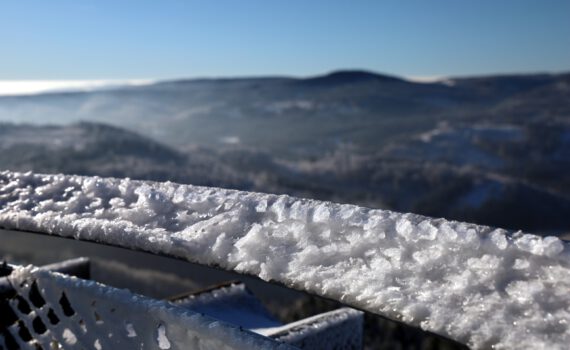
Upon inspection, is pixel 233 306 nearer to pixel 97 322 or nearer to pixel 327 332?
pixel 327 332

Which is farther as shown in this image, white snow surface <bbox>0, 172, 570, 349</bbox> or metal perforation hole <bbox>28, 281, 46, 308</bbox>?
metal perforation hole <bbox>28, 281, 46, 308</bbox>

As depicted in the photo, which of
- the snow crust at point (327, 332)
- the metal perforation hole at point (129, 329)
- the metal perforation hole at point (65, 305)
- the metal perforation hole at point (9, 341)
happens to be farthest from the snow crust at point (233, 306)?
the metal perforation hole at point (129, 329)

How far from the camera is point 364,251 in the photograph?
5.10ft

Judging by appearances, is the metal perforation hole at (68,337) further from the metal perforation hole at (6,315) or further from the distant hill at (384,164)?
the distant hill at (384,164)

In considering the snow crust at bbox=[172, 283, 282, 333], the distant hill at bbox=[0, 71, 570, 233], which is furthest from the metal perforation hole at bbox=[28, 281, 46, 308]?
the distant hill at bbox=[0, 71, 570, 233]

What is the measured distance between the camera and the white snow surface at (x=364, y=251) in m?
1.26

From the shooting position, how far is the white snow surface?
4.15ft

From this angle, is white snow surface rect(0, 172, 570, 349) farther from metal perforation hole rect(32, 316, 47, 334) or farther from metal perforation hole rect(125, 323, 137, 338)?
metal perforation hole rect(32, 316, 47, 334)

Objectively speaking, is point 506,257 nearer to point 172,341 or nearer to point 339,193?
point 172,341

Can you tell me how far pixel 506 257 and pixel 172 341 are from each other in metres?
0.94

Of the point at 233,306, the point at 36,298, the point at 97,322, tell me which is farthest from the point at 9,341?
the point at 233,306

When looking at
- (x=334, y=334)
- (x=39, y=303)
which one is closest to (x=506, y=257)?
(x=39, y=303)

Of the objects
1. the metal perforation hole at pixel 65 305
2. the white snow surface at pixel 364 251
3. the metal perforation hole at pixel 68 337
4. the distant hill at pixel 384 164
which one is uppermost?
the white snow surface at pixel 364 251

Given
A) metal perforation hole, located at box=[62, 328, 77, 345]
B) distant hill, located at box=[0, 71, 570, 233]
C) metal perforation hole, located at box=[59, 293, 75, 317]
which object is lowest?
distant hill, located at box=[0, 71, 570, 233]
